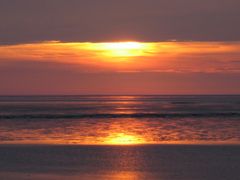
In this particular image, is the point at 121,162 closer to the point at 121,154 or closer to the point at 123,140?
the point at 121,154

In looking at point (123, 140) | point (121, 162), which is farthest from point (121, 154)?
point (123, 140)

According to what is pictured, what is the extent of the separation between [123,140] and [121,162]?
27.6ft

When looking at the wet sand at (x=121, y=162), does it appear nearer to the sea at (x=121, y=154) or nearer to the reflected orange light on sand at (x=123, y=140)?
the sea at (x=121, y=154)

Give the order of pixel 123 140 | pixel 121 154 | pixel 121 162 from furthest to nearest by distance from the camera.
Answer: pixel 123 140 → pixel 121 154 → pixel 121 162

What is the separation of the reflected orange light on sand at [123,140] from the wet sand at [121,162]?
6.67ft

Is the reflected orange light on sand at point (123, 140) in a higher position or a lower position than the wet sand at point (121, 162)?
higher

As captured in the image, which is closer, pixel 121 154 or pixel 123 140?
pixel 121 154

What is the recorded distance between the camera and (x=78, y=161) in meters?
20.4

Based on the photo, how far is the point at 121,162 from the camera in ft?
65.4

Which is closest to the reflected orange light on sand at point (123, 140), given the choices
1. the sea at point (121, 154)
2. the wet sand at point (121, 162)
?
the sea at point (121, 154)

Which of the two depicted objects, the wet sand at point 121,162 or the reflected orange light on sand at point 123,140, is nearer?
the wet sand at point 121,162

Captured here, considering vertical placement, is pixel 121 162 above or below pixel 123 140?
below

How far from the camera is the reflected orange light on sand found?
27.2m

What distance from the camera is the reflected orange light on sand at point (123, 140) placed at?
89.3 ft
